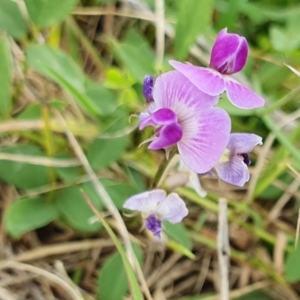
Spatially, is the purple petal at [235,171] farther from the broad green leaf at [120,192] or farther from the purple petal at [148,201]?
the broad green leaf at [120,192]

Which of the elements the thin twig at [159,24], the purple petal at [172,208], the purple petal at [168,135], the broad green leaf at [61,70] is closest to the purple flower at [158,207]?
the purple petal at [172,208]

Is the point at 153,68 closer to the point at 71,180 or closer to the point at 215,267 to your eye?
the point at 71,180

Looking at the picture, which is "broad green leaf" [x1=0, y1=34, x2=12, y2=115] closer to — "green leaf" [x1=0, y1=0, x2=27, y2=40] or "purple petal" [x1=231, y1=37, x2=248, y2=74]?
"green leaf" [x1=0, y1=0, x2=27, y2=40]

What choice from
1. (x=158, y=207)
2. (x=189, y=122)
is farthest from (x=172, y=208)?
(x=189, y=122)

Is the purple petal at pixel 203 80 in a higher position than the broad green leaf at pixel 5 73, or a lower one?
higher

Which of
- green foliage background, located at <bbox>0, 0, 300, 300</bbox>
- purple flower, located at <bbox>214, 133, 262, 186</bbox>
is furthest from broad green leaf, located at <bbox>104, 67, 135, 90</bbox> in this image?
purple flower, located at <bbox>214, 133, 262, 186</bbox>

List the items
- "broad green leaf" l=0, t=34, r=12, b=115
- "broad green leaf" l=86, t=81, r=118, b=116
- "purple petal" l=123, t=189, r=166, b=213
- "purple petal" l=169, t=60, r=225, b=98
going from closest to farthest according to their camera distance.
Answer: "purple petal" l=169, t=60, r=225, b=98 < "purple petal" l=123, t=189, r=166, b=213 < "broad green leaf" l=0, t=34, r=12, b=115 < "broad green leaf" l=86, t=81, r=118, b=116

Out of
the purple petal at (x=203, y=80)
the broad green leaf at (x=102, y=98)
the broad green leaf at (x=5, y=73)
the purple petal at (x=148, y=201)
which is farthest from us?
the broad green leaf at (x=102, y=98)
